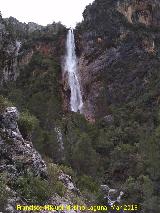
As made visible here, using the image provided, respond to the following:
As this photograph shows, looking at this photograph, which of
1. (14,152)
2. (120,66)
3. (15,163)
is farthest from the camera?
(120,66)

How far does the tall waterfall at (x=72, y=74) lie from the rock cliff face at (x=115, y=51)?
89 cm

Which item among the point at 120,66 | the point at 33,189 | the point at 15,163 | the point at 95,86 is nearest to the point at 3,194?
the point at 33,189

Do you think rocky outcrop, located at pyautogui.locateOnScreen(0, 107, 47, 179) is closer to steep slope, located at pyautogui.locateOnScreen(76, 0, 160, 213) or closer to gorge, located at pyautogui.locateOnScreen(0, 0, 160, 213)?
gorge, located at pyautogui.locateOnScreen(0, 0, 160, 213)

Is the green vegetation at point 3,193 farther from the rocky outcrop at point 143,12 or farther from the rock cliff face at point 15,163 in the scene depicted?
the rocky outcrop at point 143,12

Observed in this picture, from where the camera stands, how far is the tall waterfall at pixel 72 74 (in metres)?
68.8

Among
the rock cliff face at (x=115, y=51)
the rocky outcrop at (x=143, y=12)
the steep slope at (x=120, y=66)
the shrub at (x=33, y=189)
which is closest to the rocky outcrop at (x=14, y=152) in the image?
the shrub at (x=33, y=189)

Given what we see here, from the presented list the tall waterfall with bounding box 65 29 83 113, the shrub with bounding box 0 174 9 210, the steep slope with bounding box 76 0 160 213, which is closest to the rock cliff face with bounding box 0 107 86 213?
the shrub with bounding box 0 174 9 210

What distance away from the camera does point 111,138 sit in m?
54.0

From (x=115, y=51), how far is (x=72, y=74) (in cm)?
748

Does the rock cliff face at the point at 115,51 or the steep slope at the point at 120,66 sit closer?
the steep slope at the point at 120,66

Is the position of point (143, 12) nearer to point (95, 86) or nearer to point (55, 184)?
point (95, 86)

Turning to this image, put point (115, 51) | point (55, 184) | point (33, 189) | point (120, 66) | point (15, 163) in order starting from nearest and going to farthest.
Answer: point (33, 189), point (15, 163), point (55, 184), point (120, 66), point (115, 51)

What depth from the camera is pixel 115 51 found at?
70438mm

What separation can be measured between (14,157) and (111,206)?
445 inches
